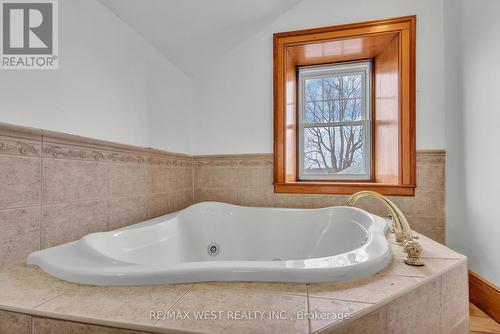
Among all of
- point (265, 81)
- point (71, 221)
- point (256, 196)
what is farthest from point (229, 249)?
point (265, 81)

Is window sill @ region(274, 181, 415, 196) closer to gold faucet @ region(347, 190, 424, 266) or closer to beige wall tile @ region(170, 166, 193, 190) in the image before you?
gold faucet @ region(347, 190, 424, 266)

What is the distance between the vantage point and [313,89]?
220 cm

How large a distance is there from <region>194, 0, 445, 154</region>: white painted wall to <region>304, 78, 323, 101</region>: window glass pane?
0.44 meters

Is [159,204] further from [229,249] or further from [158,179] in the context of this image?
[229,249]

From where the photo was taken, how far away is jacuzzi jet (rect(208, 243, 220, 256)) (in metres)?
1.57

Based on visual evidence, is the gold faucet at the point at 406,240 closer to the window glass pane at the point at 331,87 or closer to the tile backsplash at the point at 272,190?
the tile backsplash at the point at 272,190

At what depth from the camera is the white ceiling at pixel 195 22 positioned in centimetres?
135

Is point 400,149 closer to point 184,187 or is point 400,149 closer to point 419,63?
point 419,63

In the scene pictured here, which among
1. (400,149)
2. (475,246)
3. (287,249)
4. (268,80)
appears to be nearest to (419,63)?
(400,149)

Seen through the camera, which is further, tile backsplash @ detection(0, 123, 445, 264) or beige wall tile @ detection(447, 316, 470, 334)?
tile backsplash @ detection(0, 123, 445, 264)

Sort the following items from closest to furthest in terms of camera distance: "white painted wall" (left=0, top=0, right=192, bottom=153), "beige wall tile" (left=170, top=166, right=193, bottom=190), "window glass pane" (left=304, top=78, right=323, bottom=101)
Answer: "white painted wall" (left=0, top=0, right=192, bottom=153) < "beige wall tile" (left=170, top=166, right=193, bottom=190) < "window glass pane" (left=304, top=78, right=323, bottom=101)

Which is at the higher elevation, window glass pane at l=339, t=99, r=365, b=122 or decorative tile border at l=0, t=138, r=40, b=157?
window glass pane at l=339, t=99, r=365, b=122

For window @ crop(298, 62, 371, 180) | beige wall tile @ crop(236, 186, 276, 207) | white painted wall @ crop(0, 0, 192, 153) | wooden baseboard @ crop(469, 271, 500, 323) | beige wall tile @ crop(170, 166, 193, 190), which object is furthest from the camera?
window @ crop(298, 62, 371, 180)

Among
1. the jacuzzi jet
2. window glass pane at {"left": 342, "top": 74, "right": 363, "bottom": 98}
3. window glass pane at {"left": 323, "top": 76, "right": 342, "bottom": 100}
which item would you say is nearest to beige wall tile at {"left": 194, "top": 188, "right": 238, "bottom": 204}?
the jacuzzi jet
